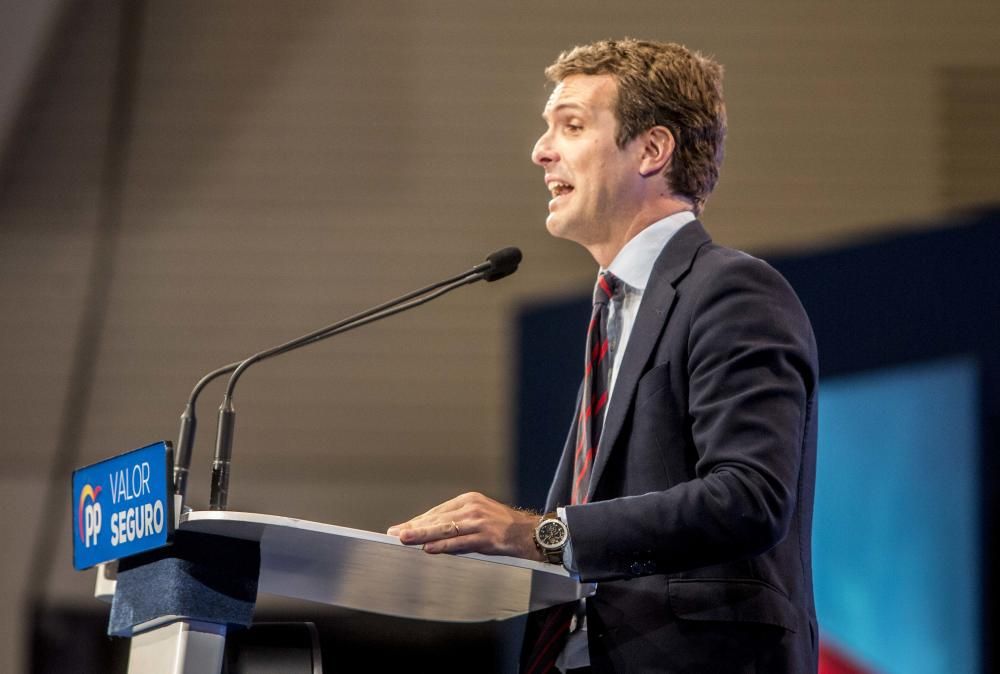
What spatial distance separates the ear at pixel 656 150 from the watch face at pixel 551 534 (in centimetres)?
73

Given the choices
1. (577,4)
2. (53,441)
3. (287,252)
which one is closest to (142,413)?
(53,441)

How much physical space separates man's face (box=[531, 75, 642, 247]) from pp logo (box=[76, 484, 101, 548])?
0.85 m

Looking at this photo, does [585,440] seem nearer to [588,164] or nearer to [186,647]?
[588,164]

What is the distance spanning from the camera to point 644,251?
2.05m

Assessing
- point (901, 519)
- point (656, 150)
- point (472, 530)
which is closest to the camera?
point (472, 530)

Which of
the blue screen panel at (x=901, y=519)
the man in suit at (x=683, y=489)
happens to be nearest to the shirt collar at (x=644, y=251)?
the man in suit at (x=683, y=489)

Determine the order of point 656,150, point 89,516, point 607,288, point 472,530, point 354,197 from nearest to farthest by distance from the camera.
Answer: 1. point 472,530
2. point 89,516
3. point 607,288
4. point 656,150
5. point 354,197

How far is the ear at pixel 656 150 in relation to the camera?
2.14 m

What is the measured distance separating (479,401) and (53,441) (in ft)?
6.17

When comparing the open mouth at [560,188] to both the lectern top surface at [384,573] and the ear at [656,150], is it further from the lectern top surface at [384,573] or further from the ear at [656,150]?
the lectern top surface at [384,573]

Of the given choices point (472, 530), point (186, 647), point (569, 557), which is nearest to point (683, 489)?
point (569, 557)

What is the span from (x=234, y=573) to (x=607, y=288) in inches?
29.7

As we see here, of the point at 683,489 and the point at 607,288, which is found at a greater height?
the point at 607,288

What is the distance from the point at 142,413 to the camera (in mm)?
5848
